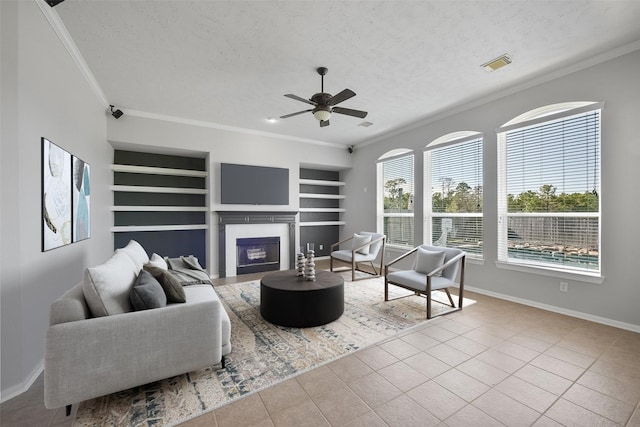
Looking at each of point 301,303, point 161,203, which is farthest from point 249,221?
point 301,303

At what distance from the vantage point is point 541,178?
364 centimetres

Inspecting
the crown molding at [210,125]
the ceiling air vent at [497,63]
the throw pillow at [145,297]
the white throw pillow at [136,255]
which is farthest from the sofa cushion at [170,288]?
the ceiling air vent at [497,63]

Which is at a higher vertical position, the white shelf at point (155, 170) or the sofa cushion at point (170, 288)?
the white shelf at point (155, 170)

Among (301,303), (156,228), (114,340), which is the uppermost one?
(156,228)

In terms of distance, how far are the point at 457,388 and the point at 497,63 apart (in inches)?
133

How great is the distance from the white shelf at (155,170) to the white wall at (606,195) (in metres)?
5.11

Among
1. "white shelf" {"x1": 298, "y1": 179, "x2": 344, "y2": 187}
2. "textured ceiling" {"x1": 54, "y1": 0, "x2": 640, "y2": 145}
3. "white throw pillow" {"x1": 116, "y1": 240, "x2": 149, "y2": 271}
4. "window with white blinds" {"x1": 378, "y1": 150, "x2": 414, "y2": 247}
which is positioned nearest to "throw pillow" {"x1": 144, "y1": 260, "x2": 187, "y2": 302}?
"white throw pillow" {"x1": 116, "y1": 240, "x2": 149, "y2": 271}

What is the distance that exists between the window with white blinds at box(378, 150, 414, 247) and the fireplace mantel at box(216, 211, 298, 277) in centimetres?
203

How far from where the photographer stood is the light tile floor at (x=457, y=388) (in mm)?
1678

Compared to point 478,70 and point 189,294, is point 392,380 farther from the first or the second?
point 478,70

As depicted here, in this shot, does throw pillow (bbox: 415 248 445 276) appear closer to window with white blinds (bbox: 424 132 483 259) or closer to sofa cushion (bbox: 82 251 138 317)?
window with white blinds (bbox: 424 132 483 259)

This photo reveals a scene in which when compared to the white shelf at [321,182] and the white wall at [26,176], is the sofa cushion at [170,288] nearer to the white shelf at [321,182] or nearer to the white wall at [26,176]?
the white wall at [26,176]

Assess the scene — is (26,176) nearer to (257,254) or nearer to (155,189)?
(155,189)

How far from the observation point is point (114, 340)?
1693 mm
